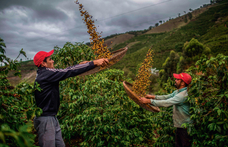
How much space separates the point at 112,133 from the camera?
10.4 ft

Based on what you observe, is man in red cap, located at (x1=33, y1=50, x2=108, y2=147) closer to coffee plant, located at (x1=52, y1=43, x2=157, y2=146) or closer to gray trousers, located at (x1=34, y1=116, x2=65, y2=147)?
gray trousers, located at (x1=34, y1=116, x2=65, y2=147)

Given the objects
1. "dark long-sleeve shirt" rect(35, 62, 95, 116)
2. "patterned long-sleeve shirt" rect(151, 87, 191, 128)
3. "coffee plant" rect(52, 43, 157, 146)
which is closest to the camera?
"dark long-sleeve shirt" rect(35, 62, 95, 116)

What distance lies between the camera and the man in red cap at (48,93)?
4.94 feet

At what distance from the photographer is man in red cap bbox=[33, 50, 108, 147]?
1506 millimetres

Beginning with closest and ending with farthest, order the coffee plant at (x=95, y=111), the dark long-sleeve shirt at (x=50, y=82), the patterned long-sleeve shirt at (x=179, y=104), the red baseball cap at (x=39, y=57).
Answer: the dark long-sleeve shirt at (x=50, y=82), the red baseball cap at (x=39, y=57), the patterned long-sleeve shirt at (x=179, y=104), the coffee plant at (x=95, y=111)

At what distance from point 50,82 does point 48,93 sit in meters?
0.15

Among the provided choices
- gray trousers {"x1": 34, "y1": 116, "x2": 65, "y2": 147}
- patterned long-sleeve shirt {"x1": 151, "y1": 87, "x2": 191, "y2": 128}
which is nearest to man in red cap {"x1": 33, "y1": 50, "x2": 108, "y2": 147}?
gray trousers {"x1": 34, "y1": 116, "x2": 65, "y2": 147}

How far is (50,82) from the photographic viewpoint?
5.07ft

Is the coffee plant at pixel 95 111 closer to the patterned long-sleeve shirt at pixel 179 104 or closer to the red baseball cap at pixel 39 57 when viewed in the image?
the patterned long-sleeve shirt at pixel 179 104

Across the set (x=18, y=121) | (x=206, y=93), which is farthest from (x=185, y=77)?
(x=18, y=121)

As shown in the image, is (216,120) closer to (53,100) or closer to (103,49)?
(103,49)

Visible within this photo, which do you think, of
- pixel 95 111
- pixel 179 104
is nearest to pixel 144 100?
pixel 179 104

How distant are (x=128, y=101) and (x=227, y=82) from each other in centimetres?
223

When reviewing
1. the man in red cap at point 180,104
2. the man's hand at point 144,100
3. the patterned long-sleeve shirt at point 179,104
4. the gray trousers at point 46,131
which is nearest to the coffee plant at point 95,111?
the man's hand at point 144,100
